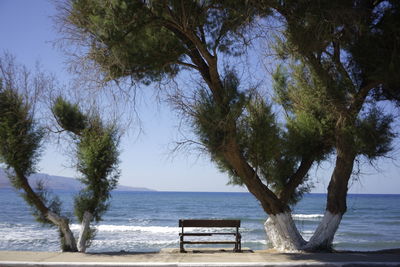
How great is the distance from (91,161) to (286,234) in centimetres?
568

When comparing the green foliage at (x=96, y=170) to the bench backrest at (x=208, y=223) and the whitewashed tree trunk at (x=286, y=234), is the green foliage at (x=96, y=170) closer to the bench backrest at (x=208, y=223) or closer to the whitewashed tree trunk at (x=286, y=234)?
the bench backrest at (x=208, y=223)

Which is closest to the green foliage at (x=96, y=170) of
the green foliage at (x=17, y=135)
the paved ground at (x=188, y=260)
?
the green foliage at (x=17, y=135)

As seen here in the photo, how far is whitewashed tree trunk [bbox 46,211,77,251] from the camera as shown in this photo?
11.1m

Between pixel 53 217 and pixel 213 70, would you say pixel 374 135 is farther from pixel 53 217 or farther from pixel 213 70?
pixel 53 217

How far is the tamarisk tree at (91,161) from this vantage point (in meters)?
11.4

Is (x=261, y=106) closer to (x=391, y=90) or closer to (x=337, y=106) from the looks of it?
(x=337, y=106)

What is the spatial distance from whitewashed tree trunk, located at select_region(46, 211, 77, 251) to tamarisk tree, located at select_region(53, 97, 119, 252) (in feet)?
0.93

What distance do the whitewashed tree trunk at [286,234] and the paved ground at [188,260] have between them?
1979 millimetres

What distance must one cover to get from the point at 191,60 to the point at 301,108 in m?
3.76

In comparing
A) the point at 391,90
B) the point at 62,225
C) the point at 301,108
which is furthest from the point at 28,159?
the point at 391,90

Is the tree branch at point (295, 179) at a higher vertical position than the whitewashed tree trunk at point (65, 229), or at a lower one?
higher

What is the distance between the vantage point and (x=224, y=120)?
10102 millimetres

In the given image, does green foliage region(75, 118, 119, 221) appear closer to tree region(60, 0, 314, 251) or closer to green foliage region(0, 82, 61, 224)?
green foliage region(0, 82, 61, 224)

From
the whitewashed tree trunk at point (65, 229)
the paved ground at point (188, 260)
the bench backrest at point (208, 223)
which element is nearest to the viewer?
the paved ground at point (188, 260)
